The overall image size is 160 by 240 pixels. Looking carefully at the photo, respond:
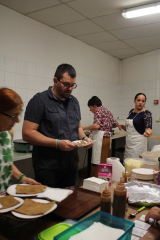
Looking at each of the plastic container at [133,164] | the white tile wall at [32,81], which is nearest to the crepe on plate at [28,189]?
the plastic container at [133,164]

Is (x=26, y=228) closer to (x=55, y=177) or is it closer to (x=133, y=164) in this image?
(x=55, y=177)

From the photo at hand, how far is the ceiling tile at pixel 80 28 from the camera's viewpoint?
3.72 m

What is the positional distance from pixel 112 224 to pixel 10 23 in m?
3.07

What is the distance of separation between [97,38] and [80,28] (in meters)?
0.62

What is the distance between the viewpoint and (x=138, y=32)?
4129mm

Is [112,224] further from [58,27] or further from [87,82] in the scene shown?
[87,82]

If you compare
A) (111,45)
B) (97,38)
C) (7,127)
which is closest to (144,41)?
(111,45)

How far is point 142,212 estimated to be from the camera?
1.26 metres

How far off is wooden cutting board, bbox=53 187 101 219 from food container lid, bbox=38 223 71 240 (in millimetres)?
69

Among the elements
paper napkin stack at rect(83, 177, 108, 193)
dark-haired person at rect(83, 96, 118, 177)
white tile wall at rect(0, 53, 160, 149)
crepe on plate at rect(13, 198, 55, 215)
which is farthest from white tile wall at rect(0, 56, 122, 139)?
crepe on plate at rect(13, 198, 55, 215)

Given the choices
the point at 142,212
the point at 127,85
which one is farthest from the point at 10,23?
the point at 127,85

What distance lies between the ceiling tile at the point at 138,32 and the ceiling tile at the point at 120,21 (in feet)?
0.57

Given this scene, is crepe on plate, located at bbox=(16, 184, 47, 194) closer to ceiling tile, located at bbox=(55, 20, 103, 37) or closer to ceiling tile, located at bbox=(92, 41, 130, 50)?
ceiling tile, located at bbox=(55, 20, 103, 37)

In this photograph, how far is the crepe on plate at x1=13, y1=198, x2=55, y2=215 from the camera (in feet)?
3.15
